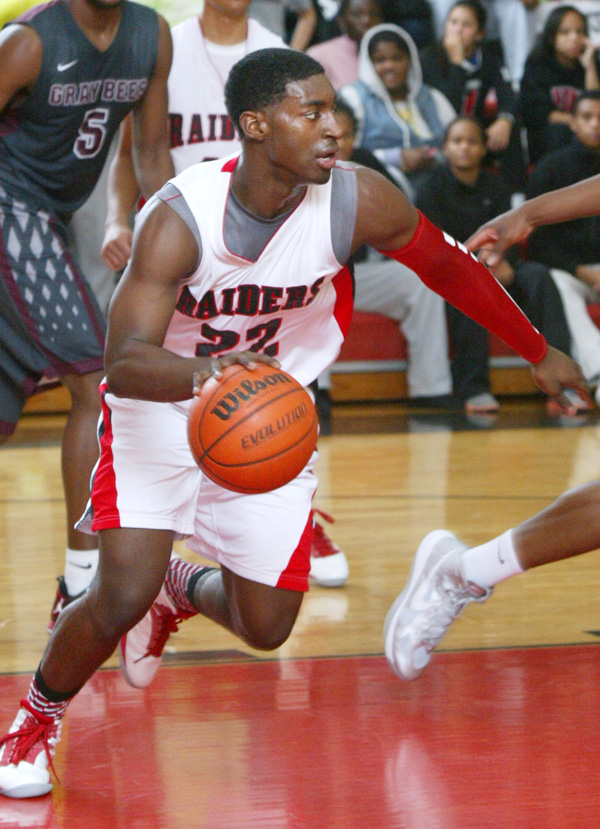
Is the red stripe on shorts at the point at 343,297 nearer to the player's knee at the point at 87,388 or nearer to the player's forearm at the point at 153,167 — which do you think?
the player's knee at the point at 87,388

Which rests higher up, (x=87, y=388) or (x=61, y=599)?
(x=87, y=388)

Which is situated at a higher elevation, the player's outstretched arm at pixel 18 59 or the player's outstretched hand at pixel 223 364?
the player's outstretched arm at pixel 18 59

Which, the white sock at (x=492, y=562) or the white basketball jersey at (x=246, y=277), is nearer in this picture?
the white basketball jersey at (x=246, y=277)

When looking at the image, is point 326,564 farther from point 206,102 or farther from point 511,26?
point 511,26

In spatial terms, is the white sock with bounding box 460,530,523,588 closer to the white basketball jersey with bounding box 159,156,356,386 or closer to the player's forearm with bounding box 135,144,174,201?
the white basketball jersey with bounding box 159,156,356,386

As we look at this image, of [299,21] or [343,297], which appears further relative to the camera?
[299,21]

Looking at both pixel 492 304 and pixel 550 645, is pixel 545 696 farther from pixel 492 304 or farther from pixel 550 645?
pixel 492 304

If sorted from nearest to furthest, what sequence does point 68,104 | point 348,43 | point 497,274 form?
point 68,104 < point 497,274 < point 348,43

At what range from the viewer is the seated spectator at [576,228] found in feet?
24.0

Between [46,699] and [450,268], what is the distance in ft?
4.24

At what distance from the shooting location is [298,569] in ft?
8.64

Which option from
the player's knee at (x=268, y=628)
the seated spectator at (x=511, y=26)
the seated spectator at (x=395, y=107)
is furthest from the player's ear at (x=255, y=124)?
the seated spectator at (x=511, y=26)

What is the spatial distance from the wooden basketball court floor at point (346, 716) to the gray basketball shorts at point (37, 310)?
771 mm

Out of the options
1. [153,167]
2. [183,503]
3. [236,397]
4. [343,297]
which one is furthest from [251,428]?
[153,167]
